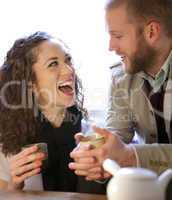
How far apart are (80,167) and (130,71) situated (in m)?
0.50

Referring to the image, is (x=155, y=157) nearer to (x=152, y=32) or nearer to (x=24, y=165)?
(x=24, y=165)

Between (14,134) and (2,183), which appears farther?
(14,134)

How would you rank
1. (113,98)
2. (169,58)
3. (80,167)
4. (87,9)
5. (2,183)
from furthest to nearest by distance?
(87,9)
(113,98)
(169,58)
(2,183)
(80,167)

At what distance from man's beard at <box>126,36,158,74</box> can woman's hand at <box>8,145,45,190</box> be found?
20.5 inches

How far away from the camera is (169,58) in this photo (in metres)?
1.57

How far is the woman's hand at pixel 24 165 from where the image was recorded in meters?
1.32

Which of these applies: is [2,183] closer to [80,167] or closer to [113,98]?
[80,167]

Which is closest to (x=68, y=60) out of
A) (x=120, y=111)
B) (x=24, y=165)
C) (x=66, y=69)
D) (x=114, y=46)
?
(x=66, y=69)

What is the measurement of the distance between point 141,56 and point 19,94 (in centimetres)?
51

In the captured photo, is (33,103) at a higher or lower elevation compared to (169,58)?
lower

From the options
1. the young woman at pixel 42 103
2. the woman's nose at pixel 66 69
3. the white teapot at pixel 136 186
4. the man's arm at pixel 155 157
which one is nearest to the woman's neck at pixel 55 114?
the young woman at pixel 42 103

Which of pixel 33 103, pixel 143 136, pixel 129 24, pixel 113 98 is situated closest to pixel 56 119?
pixel 33 103

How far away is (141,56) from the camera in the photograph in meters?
1.58

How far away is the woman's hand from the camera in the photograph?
1320mm
